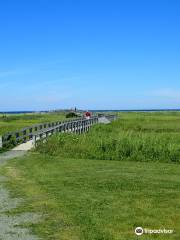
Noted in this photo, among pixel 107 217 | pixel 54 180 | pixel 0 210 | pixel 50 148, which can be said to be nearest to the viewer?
pixel 107 217

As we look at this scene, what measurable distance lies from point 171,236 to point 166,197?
3928 mm

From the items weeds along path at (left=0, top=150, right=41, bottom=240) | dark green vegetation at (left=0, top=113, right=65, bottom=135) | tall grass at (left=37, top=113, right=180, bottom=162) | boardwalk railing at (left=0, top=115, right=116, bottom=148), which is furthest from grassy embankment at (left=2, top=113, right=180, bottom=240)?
dark green vegetation at (left=0, top=113, right=65, bottom=135)

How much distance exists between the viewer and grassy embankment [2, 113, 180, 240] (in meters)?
10.1

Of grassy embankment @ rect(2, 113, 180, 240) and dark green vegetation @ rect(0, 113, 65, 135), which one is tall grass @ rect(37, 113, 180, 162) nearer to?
grassy embankment @ rect(2, 113, 180, 240)

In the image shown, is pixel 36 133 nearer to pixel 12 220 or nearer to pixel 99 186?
pixel 99 186

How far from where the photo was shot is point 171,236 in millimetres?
9312

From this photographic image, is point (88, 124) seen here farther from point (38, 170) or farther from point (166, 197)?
point (166, 197)

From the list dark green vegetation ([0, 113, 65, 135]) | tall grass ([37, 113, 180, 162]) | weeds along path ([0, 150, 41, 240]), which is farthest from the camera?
dark green vegetation ([0, 113, 65, 135])

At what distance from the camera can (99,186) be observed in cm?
1506

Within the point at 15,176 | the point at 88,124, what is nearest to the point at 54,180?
the point at 15,176

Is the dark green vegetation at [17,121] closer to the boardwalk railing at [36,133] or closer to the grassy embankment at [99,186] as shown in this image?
the boardwalk railing at [36,133]

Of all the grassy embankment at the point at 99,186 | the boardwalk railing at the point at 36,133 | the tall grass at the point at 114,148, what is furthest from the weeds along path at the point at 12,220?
the boardwalk railing at the point at 36,133

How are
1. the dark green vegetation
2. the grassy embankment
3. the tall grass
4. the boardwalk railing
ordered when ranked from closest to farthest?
the grassy embankment → the tall grass → the boardwalk railing → the dark green vegetation

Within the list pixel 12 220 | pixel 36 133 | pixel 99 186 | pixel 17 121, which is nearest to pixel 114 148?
pixel 36 133
